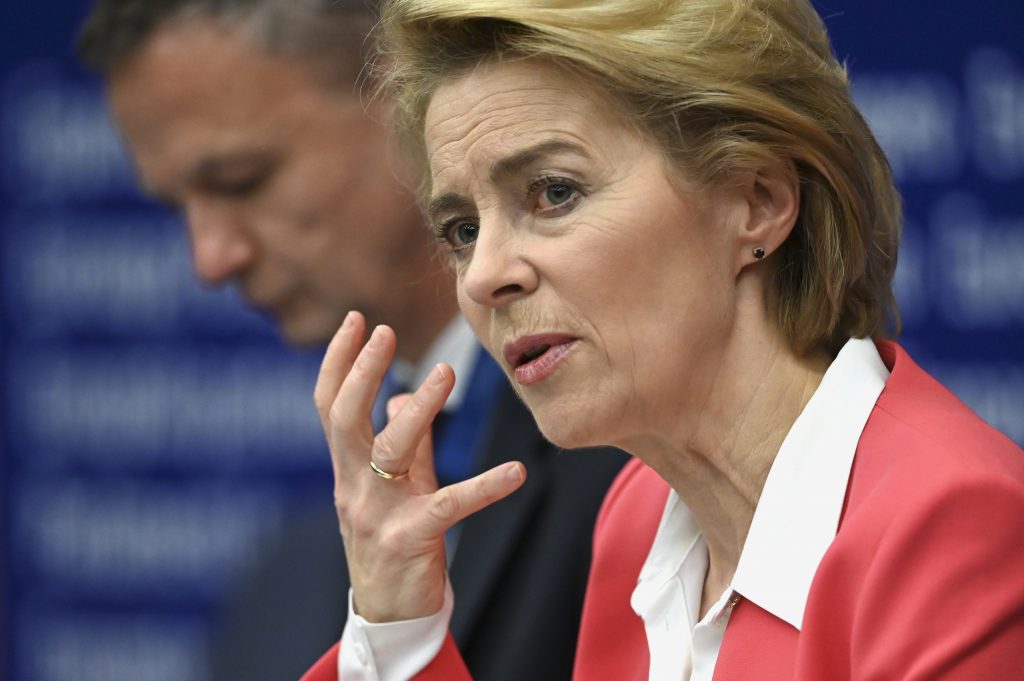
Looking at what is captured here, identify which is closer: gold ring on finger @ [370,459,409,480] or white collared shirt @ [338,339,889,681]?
white collared shirt @ [338,339,889,681]

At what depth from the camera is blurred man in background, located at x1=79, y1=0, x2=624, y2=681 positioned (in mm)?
2871

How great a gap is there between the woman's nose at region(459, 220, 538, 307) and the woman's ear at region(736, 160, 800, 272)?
270 millimetres

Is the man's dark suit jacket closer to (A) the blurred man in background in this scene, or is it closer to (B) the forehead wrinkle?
(A) the blurred man in background

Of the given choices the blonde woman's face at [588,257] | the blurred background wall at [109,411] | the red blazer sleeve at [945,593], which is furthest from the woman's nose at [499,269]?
the blurred background wall at [109,411]

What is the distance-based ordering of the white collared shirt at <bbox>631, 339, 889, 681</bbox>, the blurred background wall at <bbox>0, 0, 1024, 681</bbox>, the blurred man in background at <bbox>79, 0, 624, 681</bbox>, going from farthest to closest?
the blurred background wall at <bbox>0, 0, 1024, 681</bbox>, the blurred man in background at <bbox>79, 0, 624, 681</bbox>, the white collared shirt at <bbox>631, 339, 889, 681</bbox>

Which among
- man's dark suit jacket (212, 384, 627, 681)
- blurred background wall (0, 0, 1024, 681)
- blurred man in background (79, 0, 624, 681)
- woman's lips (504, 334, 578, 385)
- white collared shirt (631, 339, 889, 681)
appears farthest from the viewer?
blurred background wall (0, 0, 1024, 681)

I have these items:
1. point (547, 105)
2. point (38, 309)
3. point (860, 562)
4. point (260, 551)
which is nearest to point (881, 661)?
point (860, 562)

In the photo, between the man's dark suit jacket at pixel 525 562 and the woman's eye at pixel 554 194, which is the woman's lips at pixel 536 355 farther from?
the man's dark suit jacket at pixel 525 562

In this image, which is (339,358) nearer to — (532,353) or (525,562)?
(532,353)

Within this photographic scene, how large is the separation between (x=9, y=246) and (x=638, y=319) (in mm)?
3105

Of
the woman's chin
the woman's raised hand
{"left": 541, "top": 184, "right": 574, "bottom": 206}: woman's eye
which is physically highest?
{"left": 541, "top": 184, "right": 574, "bottom": 206}: woman's eye

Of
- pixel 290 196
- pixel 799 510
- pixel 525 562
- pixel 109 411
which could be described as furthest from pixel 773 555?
pixel 109 411

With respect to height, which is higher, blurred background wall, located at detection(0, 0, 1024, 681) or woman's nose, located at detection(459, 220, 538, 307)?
woman's nose, located at detection(459, 220, 538, 307)

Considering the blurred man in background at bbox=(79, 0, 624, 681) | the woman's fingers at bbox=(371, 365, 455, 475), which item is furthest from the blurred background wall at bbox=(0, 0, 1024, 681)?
the woman's fingers at bbox=(371, 365, 455, 475)
